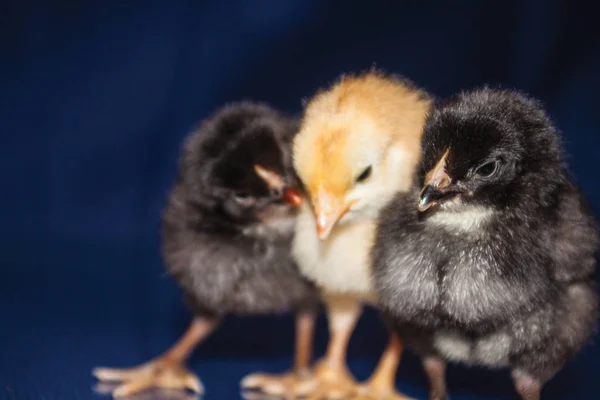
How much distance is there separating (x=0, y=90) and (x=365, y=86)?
198 cm

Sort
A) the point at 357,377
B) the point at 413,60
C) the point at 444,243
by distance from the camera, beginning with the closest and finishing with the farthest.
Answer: the point at 444,243 → the point at 357,377 → the point at 413,60

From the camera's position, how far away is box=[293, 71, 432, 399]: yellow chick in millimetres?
1694

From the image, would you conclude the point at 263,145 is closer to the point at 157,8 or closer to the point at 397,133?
the point at 397,133

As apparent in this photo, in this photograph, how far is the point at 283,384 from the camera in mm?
2086

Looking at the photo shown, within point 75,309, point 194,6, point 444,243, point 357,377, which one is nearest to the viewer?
point 444,243

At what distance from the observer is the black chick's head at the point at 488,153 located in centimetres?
153

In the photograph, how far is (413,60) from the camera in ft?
9.32

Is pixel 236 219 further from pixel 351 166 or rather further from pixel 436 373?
pixel 436 373

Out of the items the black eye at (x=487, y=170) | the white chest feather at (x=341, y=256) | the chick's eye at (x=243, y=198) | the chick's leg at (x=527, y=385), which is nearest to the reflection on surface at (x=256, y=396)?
the white chest feather at (x=341, y=256)

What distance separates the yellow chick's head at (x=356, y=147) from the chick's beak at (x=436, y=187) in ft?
0.63

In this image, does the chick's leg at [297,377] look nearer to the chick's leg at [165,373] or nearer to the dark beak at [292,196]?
the chick's leg at [165,373]

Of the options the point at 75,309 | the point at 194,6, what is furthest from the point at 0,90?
the point at 75,309

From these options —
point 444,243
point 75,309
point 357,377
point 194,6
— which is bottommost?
point 357,377

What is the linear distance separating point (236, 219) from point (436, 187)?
0.59 metres
